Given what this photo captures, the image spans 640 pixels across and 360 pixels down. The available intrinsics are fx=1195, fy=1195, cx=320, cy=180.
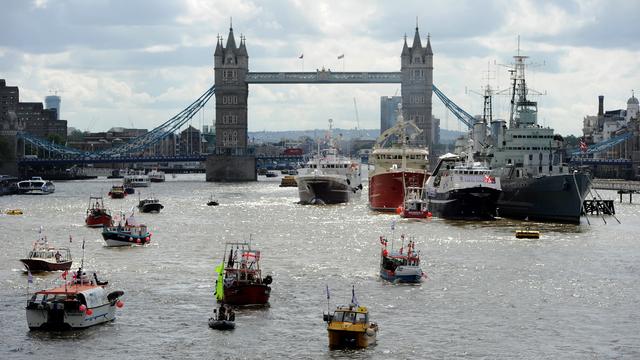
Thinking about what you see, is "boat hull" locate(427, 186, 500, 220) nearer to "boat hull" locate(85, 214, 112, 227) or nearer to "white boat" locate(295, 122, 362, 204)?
"boat hull" locate(85, 214, 112, 227)

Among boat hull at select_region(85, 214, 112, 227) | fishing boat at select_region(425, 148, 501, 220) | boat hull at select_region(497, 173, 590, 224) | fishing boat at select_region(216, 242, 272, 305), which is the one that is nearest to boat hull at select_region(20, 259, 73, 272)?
fishing boat at select_region(216, 242, 272, 305)

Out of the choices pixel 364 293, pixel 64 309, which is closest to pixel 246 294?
pixel 364 293

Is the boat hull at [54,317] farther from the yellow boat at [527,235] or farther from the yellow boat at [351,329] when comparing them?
the yellow boat at [527,235]

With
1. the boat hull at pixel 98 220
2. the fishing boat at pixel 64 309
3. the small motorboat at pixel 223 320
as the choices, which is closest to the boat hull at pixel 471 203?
the boat hull at pixel 98 220

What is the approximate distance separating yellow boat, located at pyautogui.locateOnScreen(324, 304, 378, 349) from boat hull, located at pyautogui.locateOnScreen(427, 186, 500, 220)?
62.2m

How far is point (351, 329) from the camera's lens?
4666 cm

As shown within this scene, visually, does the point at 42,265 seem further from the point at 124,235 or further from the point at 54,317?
the point at 54,317

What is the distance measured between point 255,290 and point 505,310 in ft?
38.5

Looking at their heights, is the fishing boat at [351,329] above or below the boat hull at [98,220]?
below

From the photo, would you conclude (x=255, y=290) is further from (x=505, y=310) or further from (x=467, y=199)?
(x=467, y=199)

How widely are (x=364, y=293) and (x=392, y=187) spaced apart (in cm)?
6936

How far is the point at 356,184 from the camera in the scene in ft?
571

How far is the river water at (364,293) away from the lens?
1880 inches

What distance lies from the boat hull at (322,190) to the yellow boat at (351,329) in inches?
3859
